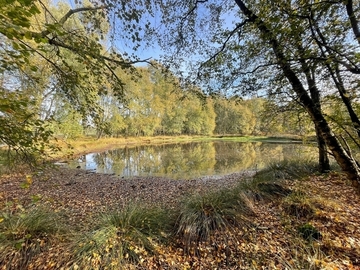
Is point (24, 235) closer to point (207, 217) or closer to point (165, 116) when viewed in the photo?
point (207, 217)

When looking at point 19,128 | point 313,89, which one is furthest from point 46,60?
point 313,89

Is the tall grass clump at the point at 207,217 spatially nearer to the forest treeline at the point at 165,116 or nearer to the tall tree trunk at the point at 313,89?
the tall tree trunk at the point at 313,89

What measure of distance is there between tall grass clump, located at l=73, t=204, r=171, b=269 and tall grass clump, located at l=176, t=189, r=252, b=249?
13.0 inches

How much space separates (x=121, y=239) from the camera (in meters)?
2.54

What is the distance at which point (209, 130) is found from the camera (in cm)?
4231

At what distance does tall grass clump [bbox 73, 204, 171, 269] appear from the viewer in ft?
7.33

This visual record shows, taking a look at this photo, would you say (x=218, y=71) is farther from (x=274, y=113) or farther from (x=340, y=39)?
(x=340, y=39)

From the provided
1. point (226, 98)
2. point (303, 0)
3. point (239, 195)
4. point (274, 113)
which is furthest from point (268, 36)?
point (239, 195)

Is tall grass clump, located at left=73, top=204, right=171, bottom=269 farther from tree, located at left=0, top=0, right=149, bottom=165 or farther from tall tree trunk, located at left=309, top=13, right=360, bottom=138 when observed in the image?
tall tree trunk, located at left=309, top=13, right=360, bottom=138

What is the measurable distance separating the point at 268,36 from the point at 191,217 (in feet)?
9.65

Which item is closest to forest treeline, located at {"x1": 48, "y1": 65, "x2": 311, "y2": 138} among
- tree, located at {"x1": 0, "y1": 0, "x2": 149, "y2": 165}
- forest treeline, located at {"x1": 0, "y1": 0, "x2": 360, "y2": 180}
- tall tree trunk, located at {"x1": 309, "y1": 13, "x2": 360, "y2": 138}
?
forest treeline, located at {"x1": 0, "y1": 0, "x2": 360, "y2": 180}

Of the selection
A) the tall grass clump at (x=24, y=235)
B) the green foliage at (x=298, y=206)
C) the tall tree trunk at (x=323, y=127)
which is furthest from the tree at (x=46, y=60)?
the green foliage at (x=298, y=206)

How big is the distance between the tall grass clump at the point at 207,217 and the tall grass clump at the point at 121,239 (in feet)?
1.08

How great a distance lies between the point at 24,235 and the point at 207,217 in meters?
2.60
